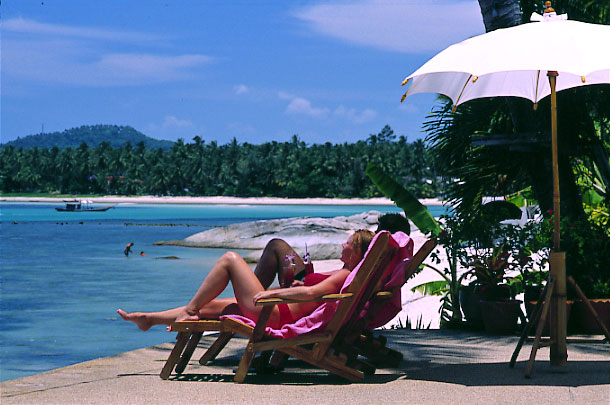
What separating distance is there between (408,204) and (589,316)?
8.52 feet

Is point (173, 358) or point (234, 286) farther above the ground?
point (234, 286)

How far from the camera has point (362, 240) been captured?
5016mm

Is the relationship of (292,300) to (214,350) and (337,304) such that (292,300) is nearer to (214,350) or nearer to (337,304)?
(337,304)

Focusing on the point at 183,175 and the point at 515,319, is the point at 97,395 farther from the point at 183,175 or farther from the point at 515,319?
the point at 183,175

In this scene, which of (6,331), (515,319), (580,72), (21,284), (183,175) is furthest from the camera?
(183,175)

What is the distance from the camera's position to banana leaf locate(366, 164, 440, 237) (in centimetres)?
890

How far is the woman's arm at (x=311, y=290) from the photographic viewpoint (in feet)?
15.5

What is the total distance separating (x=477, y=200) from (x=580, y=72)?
17.0 feet

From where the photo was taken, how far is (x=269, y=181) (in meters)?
105

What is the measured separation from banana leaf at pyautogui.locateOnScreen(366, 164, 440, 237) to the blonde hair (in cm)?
372

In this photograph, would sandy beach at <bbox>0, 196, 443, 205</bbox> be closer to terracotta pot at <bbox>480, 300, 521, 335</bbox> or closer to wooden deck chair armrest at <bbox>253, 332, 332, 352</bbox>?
terracotta pot at <bbox>480, 300, 521, 335</bbox>

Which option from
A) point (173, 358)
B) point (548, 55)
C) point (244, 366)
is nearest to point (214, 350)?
point (173, 358)

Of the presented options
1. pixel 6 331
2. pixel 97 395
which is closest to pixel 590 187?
pixel 97 395

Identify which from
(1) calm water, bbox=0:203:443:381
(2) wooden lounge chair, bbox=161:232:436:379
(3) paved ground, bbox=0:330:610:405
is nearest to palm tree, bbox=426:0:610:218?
(3) paved ground, bbox=0:330:610:405
